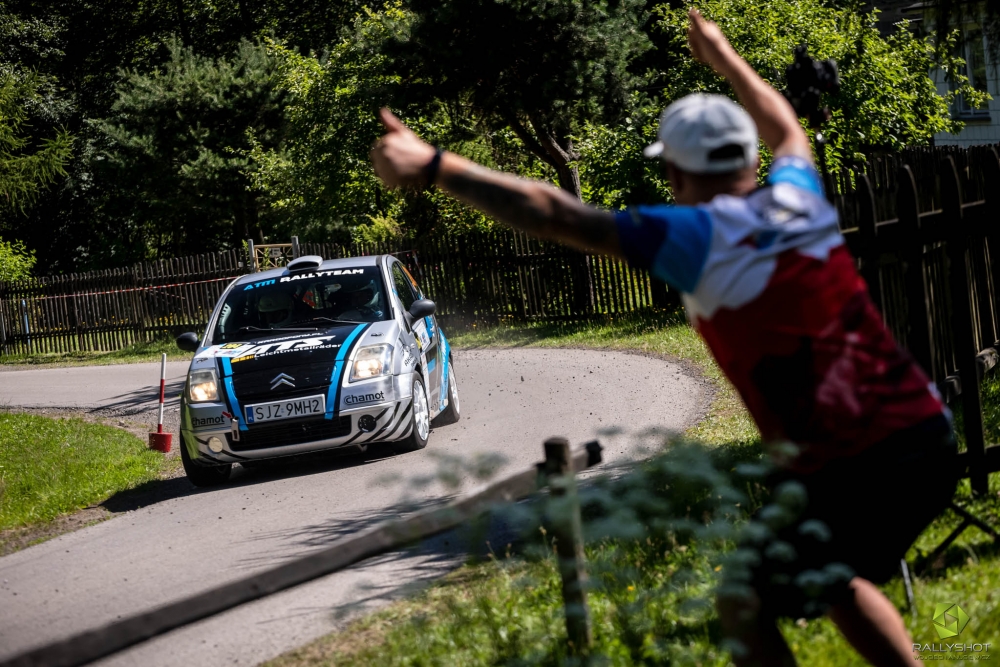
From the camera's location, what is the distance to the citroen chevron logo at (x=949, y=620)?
416 cm

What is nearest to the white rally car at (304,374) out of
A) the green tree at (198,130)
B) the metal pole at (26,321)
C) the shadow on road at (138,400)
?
the shadow on road at (138,400)

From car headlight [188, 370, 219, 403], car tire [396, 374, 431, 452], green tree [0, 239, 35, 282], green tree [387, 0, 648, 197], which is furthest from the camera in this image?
green tree [0, 239, 35, 282]

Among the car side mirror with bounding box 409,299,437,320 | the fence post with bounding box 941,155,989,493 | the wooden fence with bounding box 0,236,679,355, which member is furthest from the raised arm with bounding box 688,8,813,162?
the wooden fence with bounding box 0,236,679,355

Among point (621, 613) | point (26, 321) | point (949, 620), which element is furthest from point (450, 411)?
point (26, 321)

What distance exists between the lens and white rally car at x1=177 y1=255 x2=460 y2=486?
9859 millimetres

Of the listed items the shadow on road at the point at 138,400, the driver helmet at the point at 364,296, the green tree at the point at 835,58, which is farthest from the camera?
the green tree at the point at 835,58

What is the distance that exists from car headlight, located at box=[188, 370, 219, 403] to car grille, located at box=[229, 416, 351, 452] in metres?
0.46

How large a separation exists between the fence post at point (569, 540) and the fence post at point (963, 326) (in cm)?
250

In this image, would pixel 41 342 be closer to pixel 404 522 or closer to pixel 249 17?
pixel 249 17

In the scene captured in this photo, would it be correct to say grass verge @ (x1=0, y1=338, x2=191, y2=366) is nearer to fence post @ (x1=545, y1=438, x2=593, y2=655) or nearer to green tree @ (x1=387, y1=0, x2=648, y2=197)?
green tree @ (x1=387, y1=0, x2=648, y2=197)

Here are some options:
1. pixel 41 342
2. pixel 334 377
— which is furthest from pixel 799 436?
pixel 41 342

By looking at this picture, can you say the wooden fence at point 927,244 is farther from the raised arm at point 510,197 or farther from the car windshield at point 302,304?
the car windshield at point 302,304

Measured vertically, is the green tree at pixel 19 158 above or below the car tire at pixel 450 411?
above

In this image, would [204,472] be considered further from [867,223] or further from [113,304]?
[113,304]
